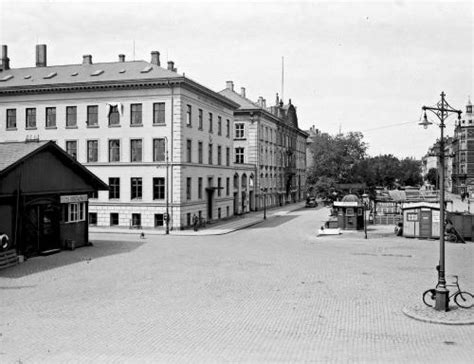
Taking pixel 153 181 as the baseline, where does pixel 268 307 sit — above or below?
below

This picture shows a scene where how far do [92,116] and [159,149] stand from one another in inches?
275

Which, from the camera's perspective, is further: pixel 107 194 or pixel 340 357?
pixel 107 194

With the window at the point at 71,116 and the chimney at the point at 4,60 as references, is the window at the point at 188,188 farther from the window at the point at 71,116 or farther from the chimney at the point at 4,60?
the chimney at the point at 4,60

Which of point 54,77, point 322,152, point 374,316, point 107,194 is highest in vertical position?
point 54,77

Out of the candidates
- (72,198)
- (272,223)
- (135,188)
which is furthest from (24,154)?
(272,223)

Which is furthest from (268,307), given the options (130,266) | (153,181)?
(153,181)

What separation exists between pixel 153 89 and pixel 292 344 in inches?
1363

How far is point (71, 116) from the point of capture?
46875 millimetres

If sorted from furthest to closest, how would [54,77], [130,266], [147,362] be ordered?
[54,77] → [130,266] → [147,362]

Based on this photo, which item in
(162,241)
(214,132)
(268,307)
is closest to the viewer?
(268,307)

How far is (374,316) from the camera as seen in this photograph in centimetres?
1536

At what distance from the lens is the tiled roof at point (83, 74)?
45250mm

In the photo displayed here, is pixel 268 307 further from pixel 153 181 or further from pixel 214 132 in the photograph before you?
pixel 214 132

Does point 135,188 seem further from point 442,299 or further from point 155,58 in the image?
point 442,299
